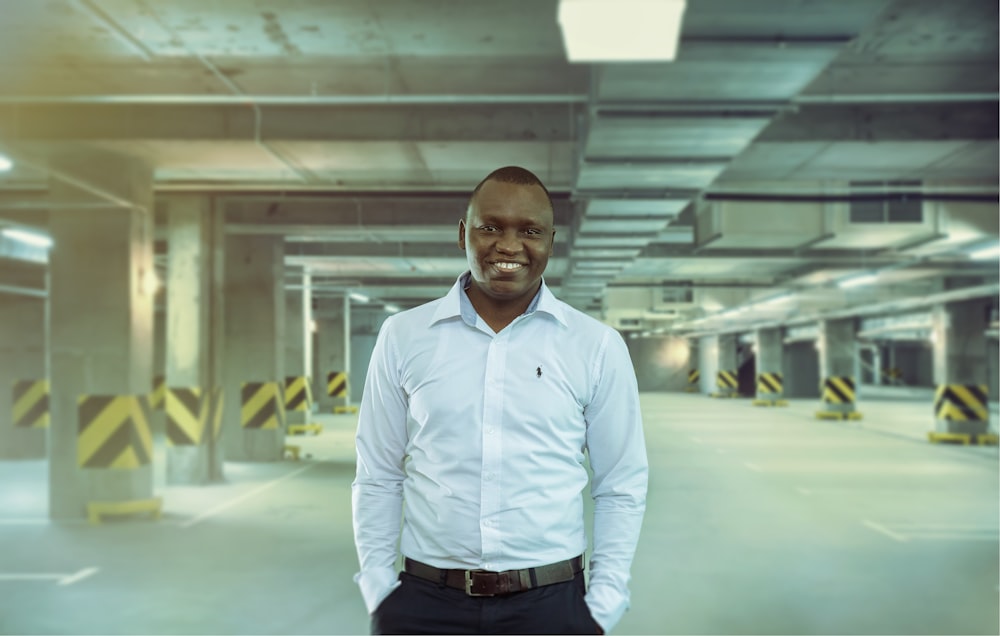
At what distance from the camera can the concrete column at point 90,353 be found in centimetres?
923

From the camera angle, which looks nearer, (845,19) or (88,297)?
(845,19)

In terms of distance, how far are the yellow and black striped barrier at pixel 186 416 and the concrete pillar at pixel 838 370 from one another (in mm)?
19592

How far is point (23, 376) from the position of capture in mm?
16438

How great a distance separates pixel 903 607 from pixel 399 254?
12.4 metres

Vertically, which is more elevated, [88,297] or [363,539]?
[88,297]

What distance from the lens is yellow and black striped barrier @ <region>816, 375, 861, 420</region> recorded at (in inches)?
1027

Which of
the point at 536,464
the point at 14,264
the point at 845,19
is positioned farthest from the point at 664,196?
the point at 14,264

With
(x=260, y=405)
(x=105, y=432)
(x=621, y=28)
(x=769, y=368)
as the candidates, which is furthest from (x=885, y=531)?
(x=769, y=368)

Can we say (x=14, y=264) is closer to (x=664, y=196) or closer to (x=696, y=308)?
(x=664, y=196)

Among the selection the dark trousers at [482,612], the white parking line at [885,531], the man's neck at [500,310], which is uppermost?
the man's neck at [500,310]

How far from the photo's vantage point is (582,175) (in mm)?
7820

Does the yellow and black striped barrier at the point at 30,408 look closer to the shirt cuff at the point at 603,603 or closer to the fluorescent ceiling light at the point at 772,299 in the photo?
the fluorescent ceiling light at the point at 772,299

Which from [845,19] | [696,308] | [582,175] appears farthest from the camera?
[696,308]

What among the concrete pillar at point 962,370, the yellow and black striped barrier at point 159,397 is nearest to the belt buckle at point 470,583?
the concrete pillar at point 962,370
